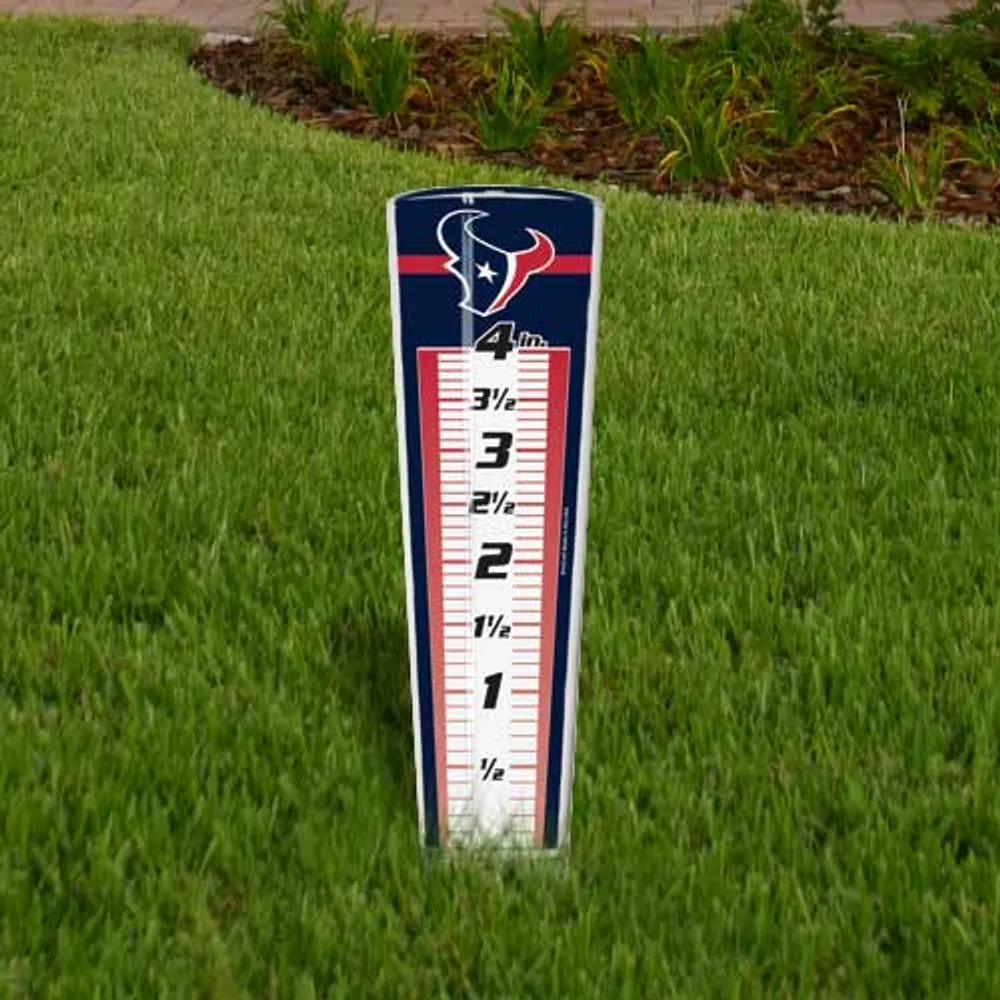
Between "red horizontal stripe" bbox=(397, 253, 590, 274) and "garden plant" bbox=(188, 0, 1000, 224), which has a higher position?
"red horizontal stripe" bbox=(397, 253, 590, 274)

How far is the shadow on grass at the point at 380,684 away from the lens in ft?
9.84

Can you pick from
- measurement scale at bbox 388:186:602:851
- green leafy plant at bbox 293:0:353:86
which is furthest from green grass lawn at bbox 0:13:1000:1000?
green leafy plant at bbox 293:0:353:86

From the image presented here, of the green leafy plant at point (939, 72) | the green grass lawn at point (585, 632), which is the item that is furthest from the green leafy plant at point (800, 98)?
the green grass lawn at point (585, 632)

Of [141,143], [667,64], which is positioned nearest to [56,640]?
[141,143]

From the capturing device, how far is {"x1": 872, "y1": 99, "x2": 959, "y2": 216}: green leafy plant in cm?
663

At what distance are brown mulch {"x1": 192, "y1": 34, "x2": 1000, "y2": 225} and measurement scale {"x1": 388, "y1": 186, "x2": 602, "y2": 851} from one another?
14.4 feet

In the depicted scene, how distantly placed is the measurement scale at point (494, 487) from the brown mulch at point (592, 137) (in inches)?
173

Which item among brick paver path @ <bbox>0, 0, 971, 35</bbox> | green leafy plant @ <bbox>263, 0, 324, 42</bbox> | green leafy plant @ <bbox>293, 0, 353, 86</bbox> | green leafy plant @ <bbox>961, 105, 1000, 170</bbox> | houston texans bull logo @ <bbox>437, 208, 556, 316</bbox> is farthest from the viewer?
brick paver path @ <bbox>0, 0, 971, 35</bbox>

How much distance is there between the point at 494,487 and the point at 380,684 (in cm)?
87

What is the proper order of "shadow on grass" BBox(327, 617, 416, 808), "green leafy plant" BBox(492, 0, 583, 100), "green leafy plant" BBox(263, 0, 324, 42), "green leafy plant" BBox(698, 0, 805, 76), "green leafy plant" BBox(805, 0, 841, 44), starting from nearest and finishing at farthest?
1. "shadow on grass" BBox(327, 617, 416, 808)
2. "green leafy plant" BBox(698, 0, 805, 76)
3. "green leafy plant" BBox(492, 0, 583, 100)
4. "green leafy plant" BBox(805, 0, 841, 44)
5. "green leafy plant" BBox(263, 0, 324, 42)

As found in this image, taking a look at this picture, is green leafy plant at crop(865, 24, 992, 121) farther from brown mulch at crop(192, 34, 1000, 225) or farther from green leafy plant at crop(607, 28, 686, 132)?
green leafy plant at crop(607, 28, 686, 132)

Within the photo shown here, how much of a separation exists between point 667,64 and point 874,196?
1205mm

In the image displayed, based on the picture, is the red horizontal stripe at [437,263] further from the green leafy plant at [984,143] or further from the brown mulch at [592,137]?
the green leafy plant at [984,143]

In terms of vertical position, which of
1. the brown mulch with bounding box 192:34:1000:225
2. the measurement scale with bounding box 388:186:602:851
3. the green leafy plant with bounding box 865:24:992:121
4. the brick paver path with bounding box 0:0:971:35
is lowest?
the brick paver path with bounding box 0:0:971:35
